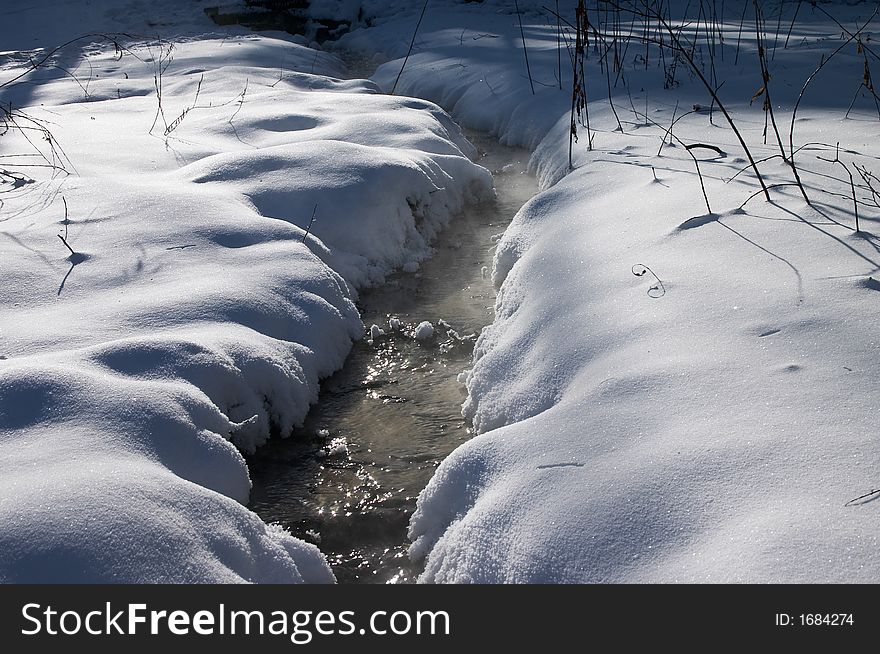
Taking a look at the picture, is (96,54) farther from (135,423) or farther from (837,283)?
(837,283)

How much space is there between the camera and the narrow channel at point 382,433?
2225 millimetres

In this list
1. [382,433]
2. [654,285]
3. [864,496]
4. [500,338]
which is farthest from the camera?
→ [500,338]

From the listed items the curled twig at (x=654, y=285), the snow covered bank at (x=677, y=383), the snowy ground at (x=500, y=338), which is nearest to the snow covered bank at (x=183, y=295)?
the snowy ground at (x=500, y=338)

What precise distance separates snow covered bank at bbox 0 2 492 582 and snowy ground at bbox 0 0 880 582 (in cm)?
1

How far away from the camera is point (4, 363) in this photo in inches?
88.4

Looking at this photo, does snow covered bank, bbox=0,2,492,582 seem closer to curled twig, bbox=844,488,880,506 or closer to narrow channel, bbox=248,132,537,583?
narrow channel, bbox=248,132,537,583

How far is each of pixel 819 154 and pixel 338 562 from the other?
2.86m

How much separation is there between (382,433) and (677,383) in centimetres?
111

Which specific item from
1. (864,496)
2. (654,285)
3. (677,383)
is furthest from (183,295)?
(864,496)

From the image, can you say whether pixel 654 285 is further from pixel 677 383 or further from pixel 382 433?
pixel 382 433

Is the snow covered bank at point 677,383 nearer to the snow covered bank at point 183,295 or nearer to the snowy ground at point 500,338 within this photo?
the snowy ground at point 500,338

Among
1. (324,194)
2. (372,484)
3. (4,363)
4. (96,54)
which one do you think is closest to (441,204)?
(324,194)

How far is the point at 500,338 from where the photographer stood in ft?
9.24

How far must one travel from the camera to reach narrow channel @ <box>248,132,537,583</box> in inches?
87.6
